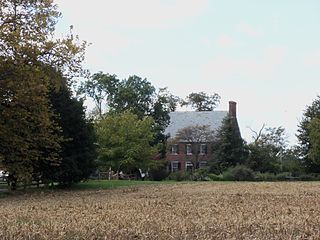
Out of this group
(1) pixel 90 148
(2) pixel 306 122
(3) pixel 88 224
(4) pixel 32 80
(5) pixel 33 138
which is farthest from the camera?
(2) pixel 306 122

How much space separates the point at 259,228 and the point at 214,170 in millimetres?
63511

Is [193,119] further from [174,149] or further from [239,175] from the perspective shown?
[239,175]

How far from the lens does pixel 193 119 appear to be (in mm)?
95562

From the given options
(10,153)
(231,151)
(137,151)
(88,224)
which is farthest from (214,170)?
(88,224)

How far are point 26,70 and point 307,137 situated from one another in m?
56.4

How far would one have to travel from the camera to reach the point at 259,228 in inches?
364

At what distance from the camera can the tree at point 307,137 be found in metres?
73.0

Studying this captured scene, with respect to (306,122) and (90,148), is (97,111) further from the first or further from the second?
(90,148)

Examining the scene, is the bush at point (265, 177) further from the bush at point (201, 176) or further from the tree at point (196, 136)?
the tree at point (196, 136)

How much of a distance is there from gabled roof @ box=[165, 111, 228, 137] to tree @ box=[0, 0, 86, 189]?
6448cm

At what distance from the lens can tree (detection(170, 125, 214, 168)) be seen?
82.8 m

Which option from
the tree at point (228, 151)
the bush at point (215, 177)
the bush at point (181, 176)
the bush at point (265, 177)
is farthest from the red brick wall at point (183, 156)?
the bush at point (265, 177)

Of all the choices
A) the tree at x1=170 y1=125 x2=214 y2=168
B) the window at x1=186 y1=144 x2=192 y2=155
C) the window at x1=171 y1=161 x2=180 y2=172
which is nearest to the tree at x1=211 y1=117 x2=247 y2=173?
the tree at x1=170 y1=125 x2=214 y2=168

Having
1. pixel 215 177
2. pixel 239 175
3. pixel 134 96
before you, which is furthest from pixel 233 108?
pixel 239 175
